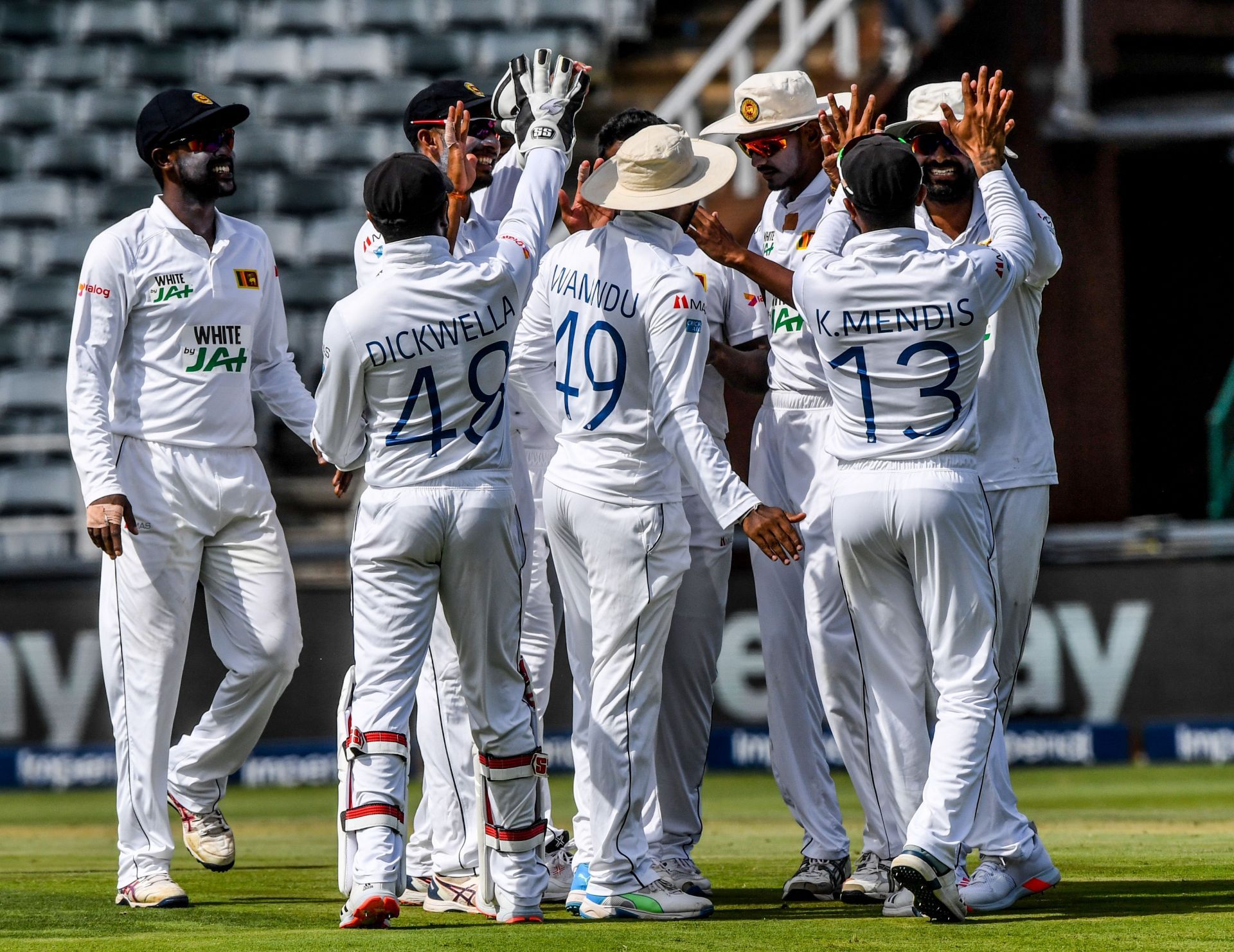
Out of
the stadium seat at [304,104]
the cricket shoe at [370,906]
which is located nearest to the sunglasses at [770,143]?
the cricket shoe at [370,906]

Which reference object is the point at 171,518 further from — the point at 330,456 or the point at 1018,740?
the point at 1018,740

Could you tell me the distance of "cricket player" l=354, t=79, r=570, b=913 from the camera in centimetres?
553

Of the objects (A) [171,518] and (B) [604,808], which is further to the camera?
(A) [171,518]

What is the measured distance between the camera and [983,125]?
520 centimetres

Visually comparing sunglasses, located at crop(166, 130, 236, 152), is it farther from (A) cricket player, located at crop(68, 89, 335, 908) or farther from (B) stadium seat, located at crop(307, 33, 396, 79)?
(B) stadium seat, located at crop(307, 33, 396, 79)

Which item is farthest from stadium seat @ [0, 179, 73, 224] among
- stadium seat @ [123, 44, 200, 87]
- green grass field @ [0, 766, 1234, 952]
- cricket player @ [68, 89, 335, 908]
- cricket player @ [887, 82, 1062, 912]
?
cricket player @ [887, 82, 1062, 912]

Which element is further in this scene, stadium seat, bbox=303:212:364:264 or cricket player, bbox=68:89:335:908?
stadium seat, bbox=303:212:364:264

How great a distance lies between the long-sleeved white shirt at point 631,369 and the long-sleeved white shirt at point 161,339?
109cm

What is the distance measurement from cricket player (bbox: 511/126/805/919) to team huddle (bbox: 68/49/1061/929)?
0.04 ft

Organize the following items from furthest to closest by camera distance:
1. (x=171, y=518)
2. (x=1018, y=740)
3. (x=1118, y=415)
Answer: (x=1118, y=415)
(x=1018, y=740)
(x=171, y=518)

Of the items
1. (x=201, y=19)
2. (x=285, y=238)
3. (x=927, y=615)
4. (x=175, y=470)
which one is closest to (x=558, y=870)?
(x=927, y=615)

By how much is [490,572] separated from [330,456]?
61 cm

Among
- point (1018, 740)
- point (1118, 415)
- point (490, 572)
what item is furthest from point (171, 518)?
point (1118, 415)

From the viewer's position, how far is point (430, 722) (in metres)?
5.62
